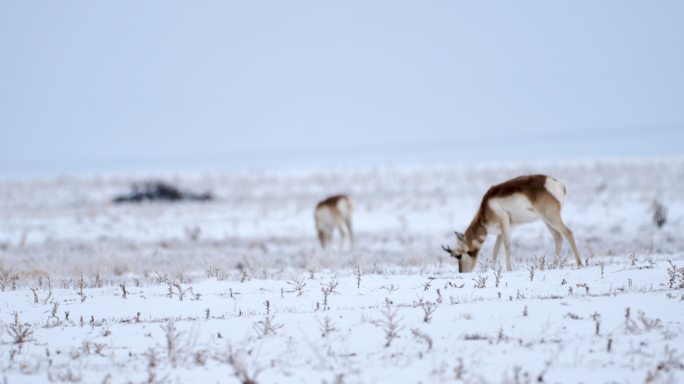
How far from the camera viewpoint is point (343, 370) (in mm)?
5105

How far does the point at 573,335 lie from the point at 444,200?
21952 millimetres

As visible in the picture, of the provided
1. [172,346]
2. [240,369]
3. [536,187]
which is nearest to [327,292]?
[172,346]

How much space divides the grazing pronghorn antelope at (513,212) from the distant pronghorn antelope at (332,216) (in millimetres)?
7588

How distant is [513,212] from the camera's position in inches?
400

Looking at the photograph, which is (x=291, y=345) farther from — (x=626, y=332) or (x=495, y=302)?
(x=626, y=332)

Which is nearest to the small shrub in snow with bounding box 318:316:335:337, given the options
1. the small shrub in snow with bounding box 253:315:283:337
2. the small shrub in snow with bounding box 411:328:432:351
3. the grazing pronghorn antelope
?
the small shrub in snow with bounding box 253:315:283:337

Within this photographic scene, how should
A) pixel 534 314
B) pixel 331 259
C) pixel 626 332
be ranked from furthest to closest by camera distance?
pixel 331 259 < pixel 534 314 < pixel 626 332

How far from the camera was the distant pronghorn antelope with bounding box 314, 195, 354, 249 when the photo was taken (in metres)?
18.2

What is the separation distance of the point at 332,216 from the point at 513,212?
857 cm

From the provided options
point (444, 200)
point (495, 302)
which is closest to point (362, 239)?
point (444, 200)

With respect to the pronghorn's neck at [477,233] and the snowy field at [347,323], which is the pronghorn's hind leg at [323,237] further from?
the pronghorn's neck at [477,233]

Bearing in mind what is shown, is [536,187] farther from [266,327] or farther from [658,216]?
[658,216]

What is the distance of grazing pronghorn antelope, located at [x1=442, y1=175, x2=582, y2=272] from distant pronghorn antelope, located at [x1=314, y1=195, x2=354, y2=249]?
7.59m

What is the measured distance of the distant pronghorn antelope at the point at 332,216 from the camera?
1820cm
